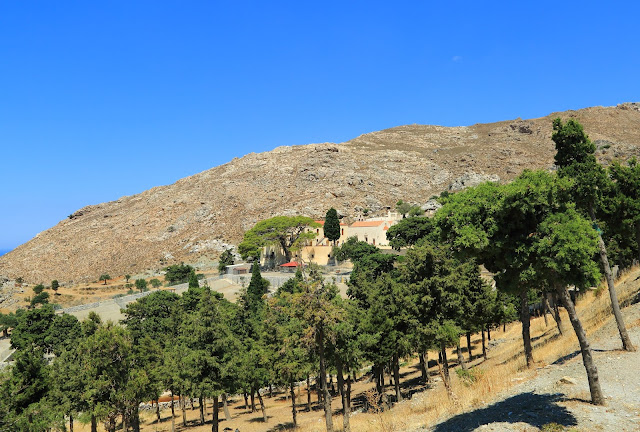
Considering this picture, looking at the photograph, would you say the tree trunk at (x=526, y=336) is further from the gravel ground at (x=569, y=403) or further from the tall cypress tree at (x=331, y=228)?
the tall cypress tree at (x=331, y=228)

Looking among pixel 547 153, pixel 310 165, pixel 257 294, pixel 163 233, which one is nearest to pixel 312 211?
pixel 310 165

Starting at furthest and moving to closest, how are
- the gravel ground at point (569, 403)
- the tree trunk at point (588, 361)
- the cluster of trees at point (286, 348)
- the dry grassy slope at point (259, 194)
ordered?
the dry grassy slope at point (259, 194) < the cluster of trees at point (286, 348) < the tree trunk at point (588, 361) < the gravel ground at point (569, 403)

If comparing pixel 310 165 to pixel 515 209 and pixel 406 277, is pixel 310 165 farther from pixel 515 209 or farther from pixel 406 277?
pixel 515 209

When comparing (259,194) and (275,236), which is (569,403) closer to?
(275,236)

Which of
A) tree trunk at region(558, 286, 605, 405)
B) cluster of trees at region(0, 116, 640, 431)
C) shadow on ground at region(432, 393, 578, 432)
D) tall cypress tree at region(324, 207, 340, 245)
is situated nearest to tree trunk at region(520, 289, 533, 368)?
cluster of trees at region(0, 116, 640, 431)

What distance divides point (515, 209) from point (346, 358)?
545 inches

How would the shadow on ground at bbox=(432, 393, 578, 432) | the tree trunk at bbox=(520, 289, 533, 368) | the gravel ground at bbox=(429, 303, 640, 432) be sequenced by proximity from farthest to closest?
the tree trunk at bbox=(520, 289, 533, 368), the shadow on ground at bbox=(432, 393, 578, 432), the gravel ground at bbox=(429, 303, 640, 432)

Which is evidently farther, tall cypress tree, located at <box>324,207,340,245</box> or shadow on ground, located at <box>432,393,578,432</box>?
tall cypress tree, located at <box>324,207,340,245</box>

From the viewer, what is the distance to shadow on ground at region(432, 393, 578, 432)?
38.6 ft

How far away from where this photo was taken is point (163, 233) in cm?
13788

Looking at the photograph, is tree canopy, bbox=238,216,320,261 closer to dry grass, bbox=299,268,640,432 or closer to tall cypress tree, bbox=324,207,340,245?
tall cypress tree, bbox=324,207,340,245

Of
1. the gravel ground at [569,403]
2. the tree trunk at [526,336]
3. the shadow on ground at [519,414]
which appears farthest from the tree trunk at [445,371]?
the tree trunk at [526,336]

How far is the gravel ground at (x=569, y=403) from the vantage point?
37.3ft

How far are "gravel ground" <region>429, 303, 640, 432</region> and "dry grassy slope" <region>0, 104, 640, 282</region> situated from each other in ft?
345
